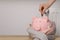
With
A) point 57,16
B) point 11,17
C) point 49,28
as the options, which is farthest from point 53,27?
point 11,17

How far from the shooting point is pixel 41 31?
0.80 metres

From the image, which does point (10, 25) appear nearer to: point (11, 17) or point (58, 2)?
point (11, 17)

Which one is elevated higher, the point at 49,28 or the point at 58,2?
the point at 58,2

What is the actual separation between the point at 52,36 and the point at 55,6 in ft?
1.11

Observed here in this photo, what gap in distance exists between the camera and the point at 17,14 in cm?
112

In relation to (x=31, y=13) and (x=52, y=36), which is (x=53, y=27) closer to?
(x=52, y=36)

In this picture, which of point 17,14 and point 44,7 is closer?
point 44,7

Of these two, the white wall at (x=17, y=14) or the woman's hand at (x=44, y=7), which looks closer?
the woman's hand at (x=44, y=7)

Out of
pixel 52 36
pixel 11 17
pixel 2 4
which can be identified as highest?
pixel 2 4

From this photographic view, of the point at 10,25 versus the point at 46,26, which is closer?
the point at 46,26

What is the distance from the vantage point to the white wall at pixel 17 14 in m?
1.11

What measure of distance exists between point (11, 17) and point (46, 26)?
39 centimetres

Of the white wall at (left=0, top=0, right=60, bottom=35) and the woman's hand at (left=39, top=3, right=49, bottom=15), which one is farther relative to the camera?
the white wall at (left=0, top=0, right=60, bottom=35)

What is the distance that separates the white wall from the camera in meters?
1.11
